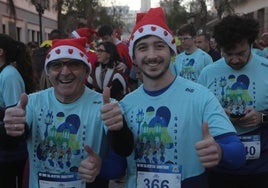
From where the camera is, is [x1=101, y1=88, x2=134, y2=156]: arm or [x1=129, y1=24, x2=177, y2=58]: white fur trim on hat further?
[x1=129, y1=24, x2=177, y2=58]: white fur trim on hat

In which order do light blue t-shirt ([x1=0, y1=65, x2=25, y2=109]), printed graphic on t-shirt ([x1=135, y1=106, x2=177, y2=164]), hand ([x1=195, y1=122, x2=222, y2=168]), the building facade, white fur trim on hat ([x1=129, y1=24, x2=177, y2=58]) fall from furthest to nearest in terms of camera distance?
the building facade → light blue t-shirt ([x1=0, y1=65, x2=25, y2=109]) → white fur trim on hat ([x1=129, y1=24, x2=177, y2=58]) → printed graphic on t-shirt ([x1=135, y1=106, x2=177, y2=164]) → hand ([x1=195, y1=122, x2=222, y2=168])

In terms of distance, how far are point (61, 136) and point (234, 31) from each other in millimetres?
1716

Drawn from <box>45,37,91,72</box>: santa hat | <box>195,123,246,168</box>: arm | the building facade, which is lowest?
<box>195,123,246,168</box>: arm

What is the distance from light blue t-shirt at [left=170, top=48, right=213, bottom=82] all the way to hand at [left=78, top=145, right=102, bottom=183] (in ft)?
14.8

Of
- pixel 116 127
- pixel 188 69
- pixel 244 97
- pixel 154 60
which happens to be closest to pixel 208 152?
pixel 116 127

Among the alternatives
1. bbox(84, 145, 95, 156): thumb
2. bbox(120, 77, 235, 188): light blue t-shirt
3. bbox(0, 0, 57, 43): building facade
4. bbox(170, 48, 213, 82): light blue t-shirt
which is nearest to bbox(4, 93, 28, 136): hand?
bbox(84, 145, 95, 156): thumb

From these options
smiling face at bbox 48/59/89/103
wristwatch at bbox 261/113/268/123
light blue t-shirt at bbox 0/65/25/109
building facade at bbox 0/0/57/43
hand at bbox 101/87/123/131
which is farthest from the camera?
building facade at bbox 0/0/57/43

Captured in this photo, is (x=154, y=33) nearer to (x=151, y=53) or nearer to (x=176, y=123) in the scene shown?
(x=151, y=53)

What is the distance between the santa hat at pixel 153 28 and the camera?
2762 mm

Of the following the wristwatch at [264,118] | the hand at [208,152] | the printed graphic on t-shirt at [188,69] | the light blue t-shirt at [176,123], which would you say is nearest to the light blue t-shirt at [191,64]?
the printed graphic on t-shirt at [188,69]

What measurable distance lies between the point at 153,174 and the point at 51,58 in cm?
101

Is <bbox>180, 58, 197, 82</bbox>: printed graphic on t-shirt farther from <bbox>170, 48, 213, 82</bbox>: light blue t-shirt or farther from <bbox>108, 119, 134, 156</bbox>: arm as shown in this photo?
<bbox>108, 119, 134, 156</bbox>: arm

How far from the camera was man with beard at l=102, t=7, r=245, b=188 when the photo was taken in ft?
8.44

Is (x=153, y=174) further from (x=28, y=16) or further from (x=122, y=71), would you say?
(x=28, y=16)
